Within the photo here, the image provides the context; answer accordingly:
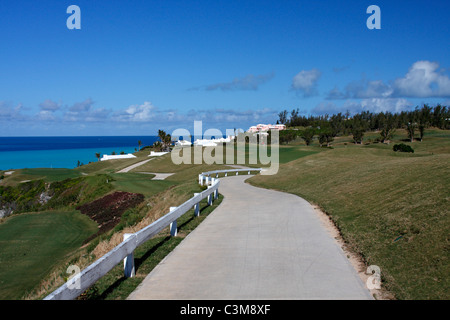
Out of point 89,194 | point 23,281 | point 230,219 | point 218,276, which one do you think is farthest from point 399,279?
point 89,194

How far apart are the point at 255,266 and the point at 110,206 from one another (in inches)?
1010

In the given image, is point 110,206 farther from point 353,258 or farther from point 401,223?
point 353,258

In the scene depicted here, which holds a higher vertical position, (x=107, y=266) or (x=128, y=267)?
(x=107, y=266)

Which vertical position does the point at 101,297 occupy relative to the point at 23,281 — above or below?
above

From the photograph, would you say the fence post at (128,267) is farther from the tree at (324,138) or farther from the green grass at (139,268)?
the tree at (324,138)

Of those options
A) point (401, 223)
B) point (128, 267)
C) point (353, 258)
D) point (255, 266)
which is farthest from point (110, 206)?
point (353, 258)

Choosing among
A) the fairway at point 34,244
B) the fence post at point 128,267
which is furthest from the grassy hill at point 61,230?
the fence post at point 128,267

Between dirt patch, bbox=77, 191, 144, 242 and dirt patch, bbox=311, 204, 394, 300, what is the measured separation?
16107 mm

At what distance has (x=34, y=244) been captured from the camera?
21.5m

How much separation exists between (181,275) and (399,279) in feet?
13.6

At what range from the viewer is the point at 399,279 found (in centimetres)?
766

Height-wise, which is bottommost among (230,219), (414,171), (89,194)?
(89,194)

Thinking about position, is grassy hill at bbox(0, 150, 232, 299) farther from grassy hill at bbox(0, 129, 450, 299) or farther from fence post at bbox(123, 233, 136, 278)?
fence post at bbox(123, 233, 136, 278)
